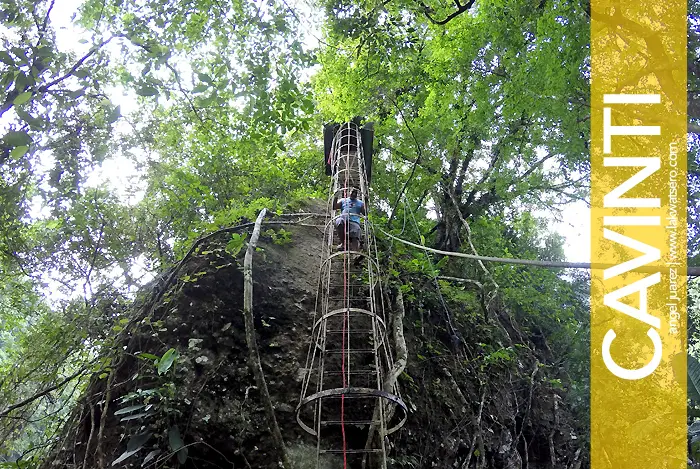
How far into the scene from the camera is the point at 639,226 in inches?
233

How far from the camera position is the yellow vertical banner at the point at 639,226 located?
163 inches

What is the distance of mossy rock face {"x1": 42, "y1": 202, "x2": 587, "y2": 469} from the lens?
3.00 meters

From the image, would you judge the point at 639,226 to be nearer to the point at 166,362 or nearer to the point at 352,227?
the point at 352,227

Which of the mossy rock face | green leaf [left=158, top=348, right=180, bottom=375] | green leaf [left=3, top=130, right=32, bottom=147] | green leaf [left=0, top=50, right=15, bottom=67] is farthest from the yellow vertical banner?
green leaf [left=0, top=50, right=15, bottom=67]

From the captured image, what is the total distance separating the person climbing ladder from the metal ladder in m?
0.13

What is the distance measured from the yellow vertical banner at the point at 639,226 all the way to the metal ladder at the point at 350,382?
6.54 ft

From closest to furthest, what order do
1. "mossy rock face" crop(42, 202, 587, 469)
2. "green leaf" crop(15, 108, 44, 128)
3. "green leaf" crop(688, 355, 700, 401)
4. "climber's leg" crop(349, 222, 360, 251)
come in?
"green leaf" crop(15, 108, 44, 128), "mossy rock face" crop(42, 202, 587, 469), "green leaf" crop(688, 355, 700, 401), "climber's leg" crop(349, 222, 360, 251)

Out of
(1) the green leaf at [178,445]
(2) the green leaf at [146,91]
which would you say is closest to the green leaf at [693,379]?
(1) the green leaf at [178,445]

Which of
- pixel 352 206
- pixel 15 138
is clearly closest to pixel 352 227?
pixel 352 206

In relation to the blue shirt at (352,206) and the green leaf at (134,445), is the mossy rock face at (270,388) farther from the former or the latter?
the blue shirt at (352,206)

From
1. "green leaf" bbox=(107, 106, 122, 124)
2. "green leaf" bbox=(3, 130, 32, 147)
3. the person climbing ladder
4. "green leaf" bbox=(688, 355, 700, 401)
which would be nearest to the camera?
"green leaf" bbox=(3, 130, 32, 147)

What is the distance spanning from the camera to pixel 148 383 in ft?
10.6

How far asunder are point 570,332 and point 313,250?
13.0 feet

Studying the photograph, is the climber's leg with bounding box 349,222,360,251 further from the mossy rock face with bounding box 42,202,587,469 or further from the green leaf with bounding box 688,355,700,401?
the green leaf with bounding box 688,355,700,401
